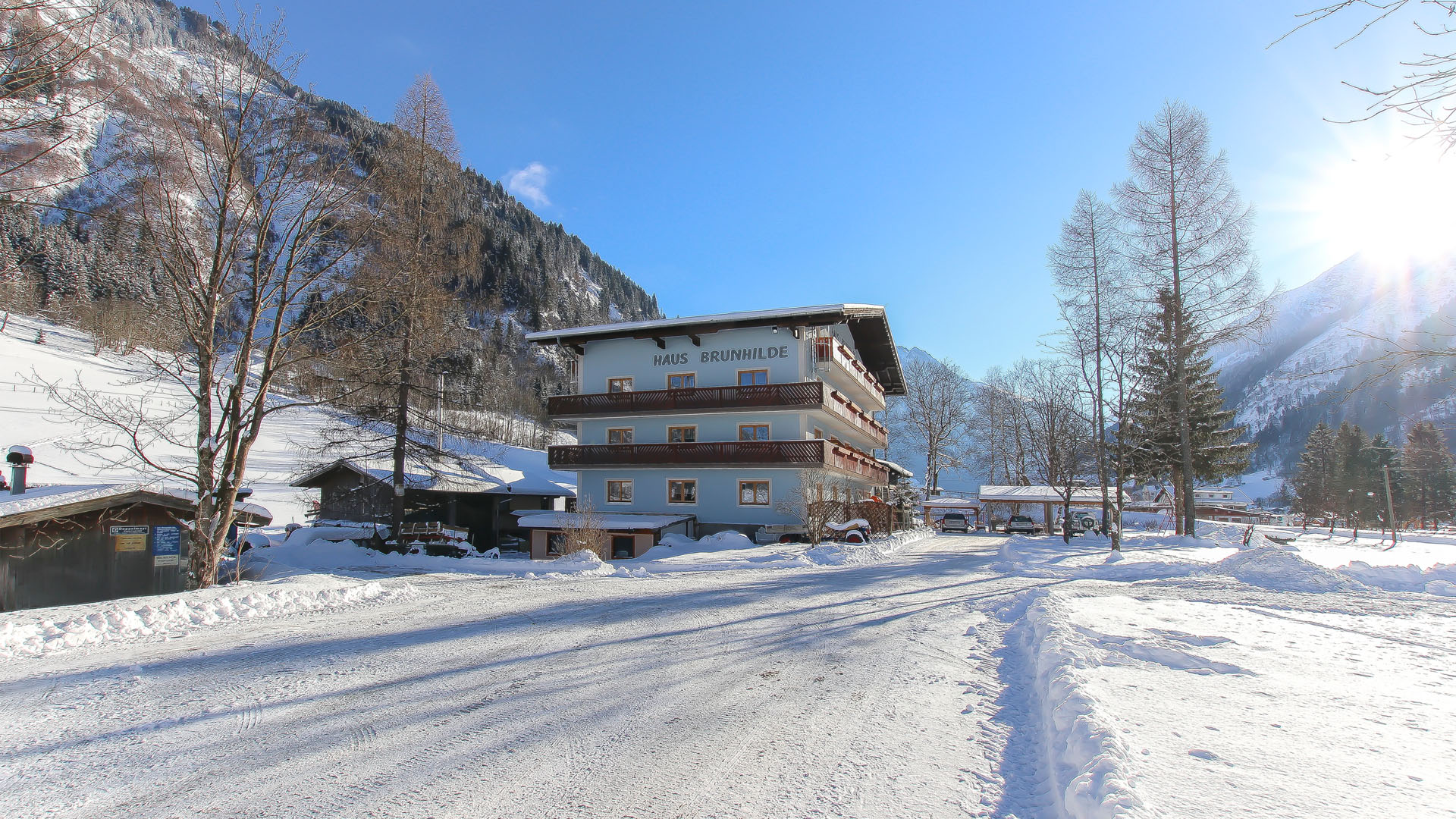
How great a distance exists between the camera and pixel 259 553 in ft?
69.1

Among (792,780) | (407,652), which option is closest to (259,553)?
(407,652)

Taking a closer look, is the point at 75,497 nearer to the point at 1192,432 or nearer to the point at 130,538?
the point at 130,538

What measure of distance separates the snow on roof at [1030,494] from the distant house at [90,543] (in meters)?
53.9

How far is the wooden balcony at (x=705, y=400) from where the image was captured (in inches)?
1220

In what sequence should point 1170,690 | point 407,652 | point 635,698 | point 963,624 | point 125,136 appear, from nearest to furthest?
point 1170,690 < point 635,698 < point 407,652 < point 963,624 < point 125,136

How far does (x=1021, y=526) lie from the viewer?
48.7 metres

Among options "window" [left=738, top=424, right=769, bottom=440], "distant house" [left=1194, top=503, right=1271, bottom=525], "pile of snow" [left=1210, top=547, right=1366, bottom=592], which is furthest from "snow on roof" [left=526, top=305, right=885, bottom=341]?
"distant house" [left=1194, top=503, right=1271, bottom=525]

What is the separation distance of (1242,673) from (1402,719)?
1.49 meters

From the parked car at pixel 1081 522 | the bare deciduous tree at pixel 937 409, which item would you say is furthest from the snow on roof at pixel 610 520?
the bare deciduous tree at pixel 937 409

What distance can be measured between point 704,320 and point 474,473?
1337cm

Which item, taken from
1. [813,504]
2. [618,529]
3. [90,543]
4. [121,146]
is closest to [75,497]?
[90,543]

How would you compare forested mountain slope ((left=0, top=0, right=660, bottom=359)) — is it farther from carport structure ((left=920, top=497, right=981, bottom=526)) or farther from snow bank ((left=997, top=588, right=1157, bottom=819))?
carport structure ((left=920, top=497, right=981, bottom=526))

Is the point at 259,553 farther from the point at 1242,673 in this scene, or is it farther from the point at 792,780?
the point at 1242,673

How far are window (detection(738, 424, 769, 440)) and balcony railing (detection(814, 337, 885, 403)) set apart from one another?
448 centimetres
